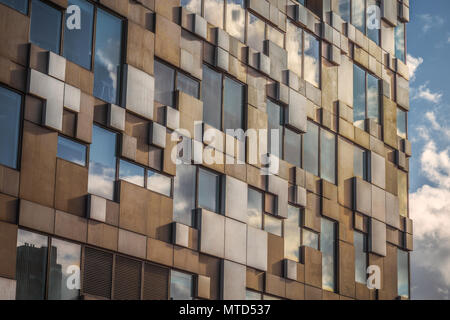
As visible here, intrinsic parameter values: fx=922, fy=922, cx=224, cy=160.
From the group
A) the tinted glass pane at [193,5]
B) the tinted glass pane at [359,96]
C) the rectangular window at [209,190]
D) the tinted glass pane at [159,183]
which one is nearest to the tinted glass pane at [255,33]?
the tinted glass pane at [193,5]

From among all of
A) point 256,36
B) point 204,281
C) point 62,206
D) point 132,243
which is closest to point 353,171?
point 256,36

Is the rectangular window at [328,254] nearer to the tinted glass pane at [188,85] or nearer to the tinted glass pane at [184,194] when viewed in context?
the tinted glass pane at [184,194]

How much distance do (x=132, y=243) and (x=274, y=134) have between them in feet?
32.2

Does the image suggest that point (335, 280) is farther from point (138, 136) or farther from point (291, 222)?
point (138, 136)

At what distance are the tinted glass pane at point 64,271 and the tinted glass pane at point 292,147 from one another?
12566 mm

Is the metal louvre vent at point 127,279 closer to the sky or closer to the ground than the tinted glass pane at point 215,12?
closer to the ground

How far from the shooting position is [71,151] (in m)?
28.0

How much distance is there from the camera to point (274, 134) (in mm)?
37031

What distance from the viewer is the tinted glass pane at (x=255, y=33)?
122 ft

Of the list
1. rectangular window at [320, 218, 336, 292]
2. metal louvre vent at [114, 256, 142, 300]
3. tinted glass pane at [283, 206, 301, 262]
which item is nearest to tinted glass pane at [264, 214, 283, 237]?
tinted glass pane at [283, 206, 301, 262]

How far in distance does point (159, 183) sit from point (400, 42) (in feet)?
71.8

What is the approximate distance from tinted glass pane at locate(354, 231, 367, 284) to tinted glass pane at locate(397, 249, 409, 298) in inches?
125

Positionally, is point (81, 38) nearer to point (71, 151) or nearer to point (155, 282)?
point (71, 151)

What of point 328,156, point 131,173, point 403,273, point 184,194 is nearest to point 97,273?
point 131,173
